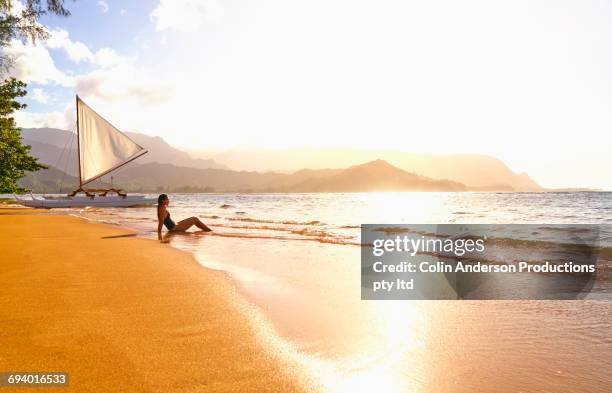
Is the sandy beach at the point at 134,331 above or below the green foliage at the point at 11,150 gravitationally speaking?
below

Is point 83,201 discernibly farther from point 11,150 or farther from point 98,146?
point 11,150

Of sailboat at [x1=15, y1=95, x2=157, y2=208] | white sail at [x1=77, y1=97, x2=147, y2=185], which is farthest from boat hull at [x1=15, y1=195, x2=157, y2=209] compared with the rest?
white sail at [x1=77, y1=97, x2=147, y2=185]

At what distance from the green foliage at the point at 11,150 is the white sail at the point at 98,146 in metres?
13.5

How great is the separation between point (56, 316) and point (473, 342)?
4.77 meters

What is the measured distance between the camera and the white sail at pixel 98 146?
45.2m

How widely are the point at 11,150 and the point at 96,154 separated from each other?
21.1m

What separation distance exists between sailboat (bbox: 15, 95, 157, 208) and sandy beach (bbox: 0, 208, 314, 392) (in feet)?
137

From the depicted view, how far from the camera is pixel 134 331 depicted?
4203 millimetres

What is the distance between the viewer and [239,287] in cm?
667

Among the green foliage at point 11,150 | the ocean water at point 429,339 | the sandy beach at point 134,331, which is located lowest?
the ocean water at point 429,339

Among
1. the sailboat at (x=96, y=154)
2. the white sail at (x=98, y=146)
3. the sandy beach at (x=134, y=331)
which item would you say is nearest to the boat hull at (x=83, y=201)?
the sailboat at (x=96, y=154)

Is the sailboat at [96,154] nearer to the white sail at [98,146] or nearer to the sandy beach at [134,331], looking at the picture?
the white sail at [98,146]

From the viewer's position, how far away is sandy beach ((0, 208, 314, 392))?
10.4 feet

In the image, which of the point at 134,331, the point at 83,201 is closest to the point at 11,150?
the point at 83,201
